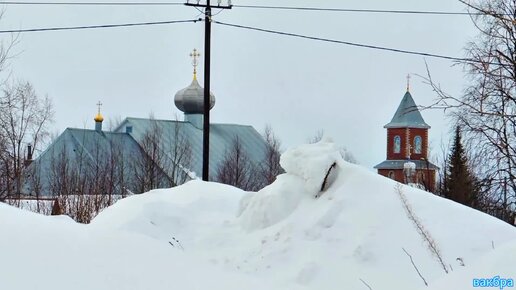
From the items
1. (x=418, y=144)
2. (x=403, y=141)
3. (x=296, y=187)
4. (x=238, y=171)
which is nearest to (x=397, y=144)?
(x=403, y=141)

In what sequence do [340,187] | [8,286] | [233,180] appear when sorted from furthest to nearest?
1. [233,180]
2. [340,187]
3. [8,286]

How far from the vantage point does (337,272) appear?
25.6 feet

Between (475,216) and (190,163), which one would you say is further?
(190,163)

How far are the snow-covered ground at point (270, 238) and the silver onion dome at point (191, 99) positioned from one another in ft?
111

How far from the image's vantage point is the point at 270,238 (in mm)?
8820

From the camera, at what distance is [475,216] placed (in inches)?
342

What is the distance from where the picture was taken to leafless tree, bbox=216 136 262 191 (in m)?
40.6

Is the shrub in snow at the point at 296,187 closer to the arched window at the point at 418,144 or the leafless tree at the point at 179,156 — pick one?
the leafless tree at the point at 179,156

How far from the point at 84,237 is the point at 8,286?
1.45 meters

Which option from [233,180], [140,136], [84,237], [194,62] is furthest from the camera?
[140,136]

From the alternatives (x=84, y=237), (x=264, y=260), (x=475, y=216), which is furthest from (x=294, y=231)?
(x=84, y=237)

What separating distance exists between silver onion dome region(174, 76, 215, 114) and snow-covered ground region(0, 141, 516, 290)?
33891 mm

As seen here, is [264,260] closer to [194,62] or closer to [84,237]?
[84,237]

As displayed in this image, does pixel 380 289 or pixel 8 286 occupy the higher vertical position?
pixel 8 286
